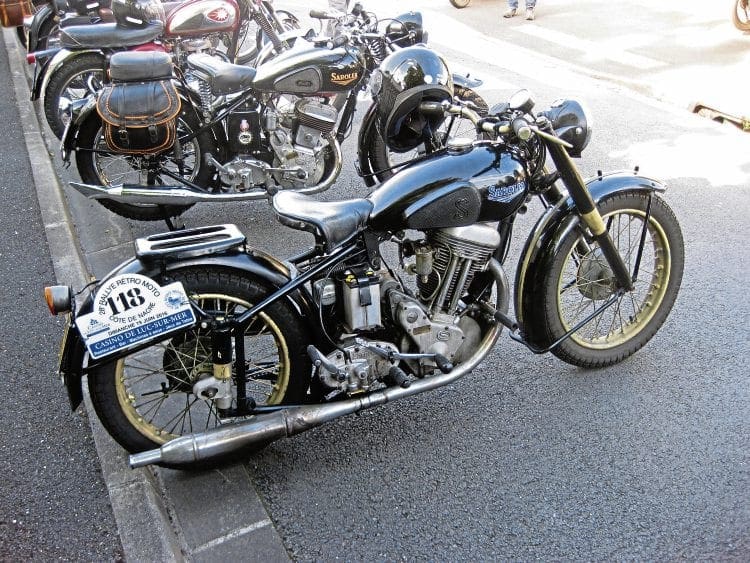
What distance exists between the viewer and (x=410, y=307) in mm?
2770

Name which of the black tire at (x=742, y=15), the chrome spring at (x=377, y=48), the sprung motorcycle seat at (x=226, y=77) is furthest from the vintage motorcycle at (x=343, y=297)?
the black tire at (x=742, y=15)

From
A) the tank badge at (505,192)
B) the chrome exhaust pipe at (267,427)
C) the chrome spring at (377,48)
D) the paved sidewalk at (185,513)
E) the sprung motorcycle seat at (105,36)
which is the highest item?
the tank badge at (505,192)

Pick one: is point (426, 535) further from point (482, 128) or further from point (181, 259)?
point (482, 128)

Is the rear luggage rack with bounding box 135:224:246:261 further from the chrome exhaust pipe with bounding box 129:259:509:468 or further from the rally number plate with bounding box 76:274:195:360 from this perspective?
the chrome exhaust pipe with bounding box 129:259:509:468

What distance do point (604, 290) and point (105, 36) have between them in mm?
4656

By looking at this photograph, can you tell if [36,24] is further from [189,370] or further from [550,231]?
[550,231]

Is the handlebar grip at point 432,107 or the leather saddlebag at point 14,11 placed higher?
the handlebar grip at point 432,107

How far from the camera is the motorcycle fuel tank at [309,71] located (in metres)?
4.57

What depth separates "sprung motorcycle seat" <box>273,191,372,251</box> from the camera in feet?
8.43

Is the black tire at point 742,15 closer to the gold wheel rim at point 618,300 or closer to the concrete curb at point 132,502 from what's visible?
the gold wheel rim at point 618,300

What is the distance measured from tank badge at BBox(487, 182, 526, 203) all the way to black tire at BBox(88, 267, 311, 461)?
0.86m

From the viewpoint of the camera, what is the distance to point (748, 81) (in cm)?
776

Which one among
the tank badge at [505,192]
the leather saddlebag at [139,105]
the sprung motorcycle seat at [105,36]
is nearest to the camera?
the tank badge at [505,192]

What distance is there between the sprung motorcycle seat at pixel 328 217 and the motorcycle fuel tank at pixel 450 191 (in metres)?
0.05
